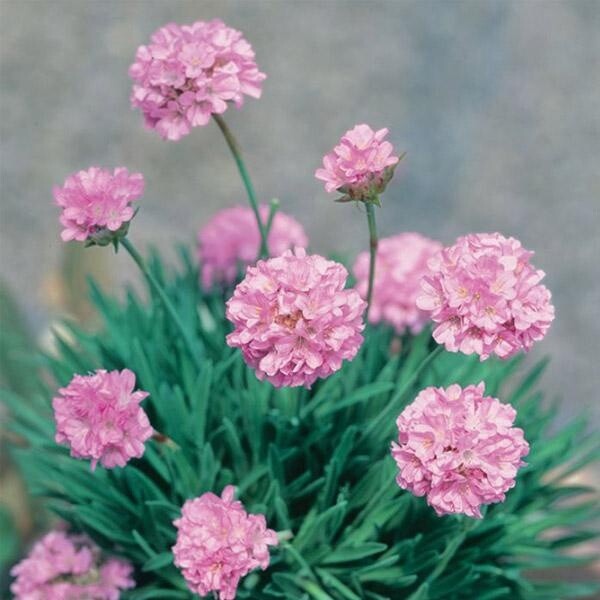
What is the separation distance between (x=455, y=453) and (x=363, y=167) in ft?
0.52

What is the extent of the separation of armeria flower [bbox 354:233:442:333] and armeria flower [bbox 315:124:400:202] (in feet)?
0.82

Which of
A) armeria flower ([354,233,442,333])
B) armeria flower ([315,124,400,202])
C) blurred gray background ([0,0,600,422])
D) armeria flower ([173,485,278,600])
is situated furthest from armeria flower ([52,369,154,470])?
blurred gray background ([0,0,600,422])

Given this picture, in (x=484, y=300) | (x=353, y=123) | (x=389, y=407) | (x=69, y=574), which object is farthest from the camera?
(x=353, y=123)

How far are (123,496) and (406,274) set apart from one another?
28cm

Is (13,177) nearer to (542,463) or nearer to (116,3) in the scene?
(116,3)

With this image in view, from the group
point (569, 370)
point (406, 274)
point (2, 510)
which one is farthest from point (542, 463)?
point (569, 370)

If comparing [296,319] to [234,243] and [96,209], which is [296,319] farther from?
[234,243]

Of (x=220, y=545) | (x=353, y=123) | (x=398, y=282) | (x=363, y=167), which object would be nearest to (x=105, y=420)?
(x=220, y=545)

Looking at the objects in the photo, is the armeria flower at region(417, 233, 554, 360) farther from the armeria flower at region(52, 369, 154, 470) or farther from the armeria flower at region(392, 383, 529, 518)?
the armeria flower at region(52, 369, 154, 470)

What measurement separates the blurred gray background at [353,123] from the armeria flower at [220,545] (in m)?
1.25

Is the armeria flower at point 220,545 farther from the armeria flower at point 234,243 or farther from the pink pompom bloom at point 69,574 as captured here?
the armeria flower at point 234,243

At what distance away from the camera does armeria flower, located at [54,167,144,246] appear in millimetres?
600

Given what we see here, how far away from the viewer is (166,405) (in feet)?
2.35

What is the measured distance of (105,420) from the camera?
1.94 ft
